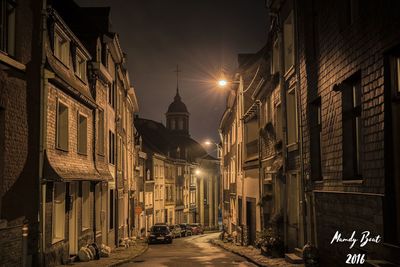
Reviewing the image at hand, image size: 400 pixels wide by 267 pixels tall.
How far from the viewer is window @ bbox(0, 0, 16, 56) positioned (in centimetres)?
1341

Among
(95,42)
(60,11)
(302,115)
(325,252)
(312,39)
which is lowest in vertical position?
(325,252)

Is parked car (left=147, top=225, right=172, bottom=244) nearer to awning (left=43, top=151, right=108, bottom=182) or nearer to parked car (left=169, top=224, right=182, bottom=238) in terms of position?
parked car (left=169, top=224, right=182, bottom=238)

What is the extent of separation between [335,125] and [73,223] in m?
11.3

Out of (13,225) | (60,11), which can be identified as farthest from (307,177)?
(60,11)

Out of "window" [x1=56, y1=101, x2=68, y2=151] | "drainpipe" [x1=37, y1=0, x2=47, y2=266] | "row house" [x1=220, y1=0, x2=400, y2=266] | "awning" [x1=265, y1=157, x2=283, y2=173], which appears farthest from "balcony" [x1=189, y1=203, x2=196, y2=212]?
"drainpipe" [x1=37, y1=0, x2=47, y2=266]

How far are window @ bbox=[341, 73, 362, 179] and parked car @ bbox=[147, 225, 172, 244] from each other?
99.3 feet

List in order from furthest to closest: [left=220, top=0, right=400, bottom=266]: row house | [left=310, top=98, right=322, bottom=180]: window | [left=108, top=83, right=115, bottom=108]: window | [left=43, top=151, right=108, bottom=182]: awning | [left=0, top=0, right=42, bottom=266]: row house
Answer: [left=108, top=83, right=115, bottom=108]: window → [left=43, top=151, right=108, bottom=182]: awning → [left=310, top=98, right=322, bottom=180]: window → [left=0, top=0, right=42, bottom=266]: row house → [left=220, top=0, right=400, bottom=266]: row house

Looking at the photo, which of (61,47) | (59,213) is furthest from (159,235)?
(61,47)

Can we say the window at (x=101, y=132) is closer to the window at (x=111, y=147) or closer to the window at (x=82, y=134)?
the window at (x=111, y=147)

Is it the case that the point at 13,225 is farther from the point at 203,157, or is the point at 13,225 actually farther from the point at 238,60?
the point at 203,157

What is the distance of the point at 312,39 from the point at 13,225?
9270 mm

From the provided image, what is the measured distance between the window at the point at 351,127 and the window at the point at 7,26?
816 cm

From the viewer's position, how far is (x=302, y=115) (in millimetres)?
15859

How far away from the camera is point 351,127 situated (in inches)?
456
